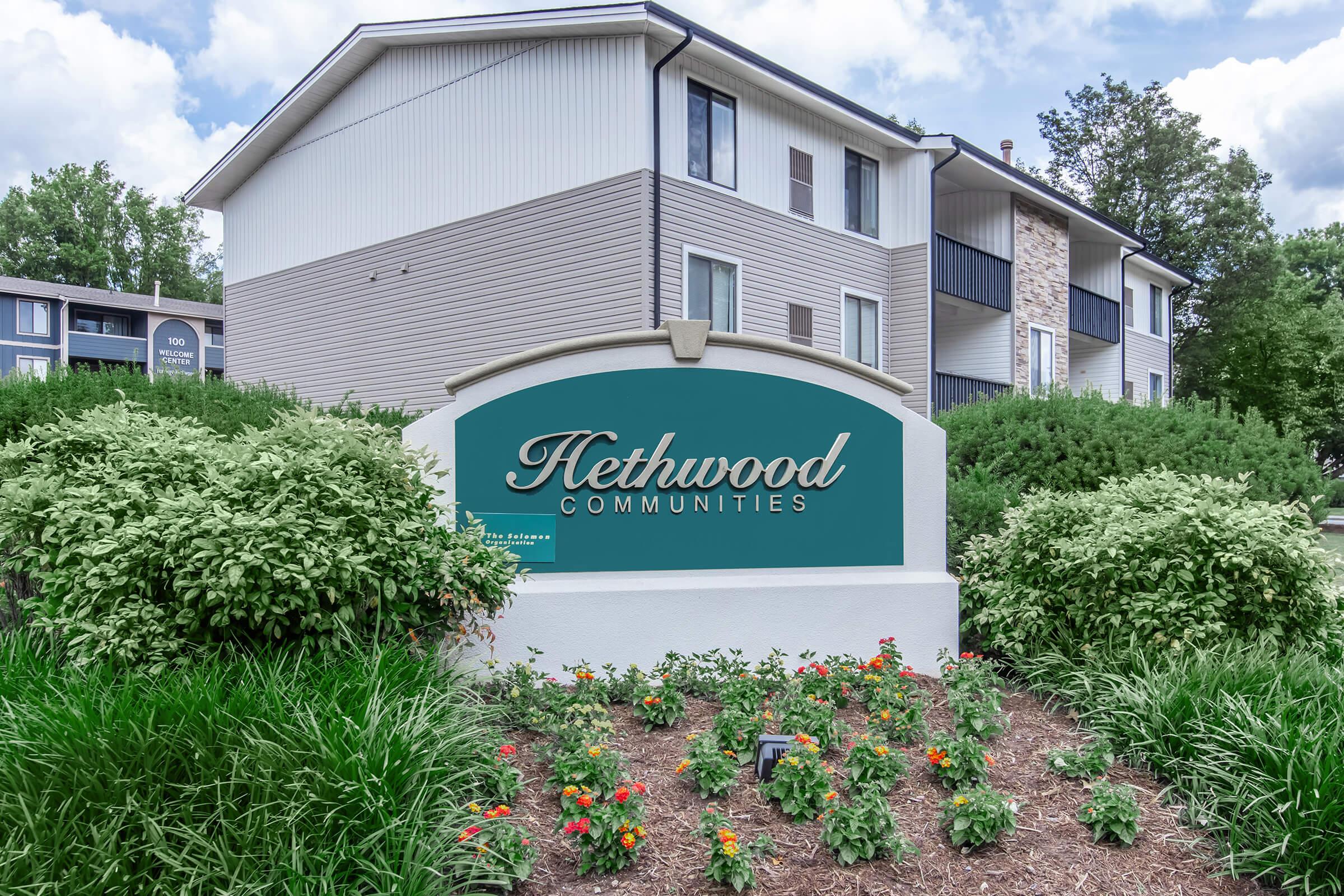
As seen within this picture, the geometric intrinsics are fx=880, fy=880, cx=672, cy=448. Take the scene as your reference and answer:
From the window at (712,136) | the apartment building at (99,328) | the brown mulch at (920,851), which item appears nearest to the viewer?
the brown mulch at (920,851)

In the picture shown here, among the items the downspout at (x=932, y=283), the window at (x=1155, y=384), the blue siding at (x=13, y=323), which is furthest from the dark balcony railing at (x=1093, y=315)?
the blue siding at (x=13, y=323)

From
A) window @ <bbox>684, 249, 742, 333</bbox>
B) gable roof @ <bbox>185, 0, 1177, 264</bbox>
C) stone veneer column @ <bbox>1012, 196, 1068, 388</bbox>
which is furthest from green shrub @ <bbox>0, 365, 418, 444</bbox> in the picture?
stone veneer column @ <bbox>1012, 196, 1068, 388</bbox>

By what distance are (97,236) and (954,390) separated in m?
50.7

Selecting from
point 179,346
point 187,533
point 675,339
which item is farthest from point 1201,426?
point 179,346

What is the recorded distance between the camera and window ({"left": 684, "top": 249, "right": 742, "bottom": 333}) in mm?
13508

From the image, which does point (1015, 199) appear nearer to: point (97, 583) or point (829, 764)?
point (829, 764)

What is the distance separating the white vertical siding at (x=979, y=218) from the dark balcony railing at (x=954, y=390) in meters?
3.30

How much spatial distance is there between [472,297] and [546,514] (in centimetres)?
961

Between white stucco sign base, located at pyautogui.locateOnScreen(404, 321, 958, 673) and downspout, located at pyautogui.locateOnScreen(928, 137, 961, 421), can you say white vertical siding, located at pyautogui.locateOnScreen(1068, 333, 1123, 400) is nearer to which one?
downspout, located at pyautogui.locateOnScreen(928, 137, 961, 421)

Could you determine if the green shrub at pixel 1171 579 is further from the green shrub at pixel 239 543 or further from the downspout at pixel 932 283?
the downspout at pixel 932 283

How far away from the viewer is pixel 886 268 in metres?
17.4

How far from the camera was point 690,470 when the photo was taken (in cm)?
621

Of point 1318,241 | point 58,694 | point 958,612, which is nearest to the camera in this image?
point 58,694

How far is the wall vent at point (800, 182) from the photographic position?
1535 centimetres
